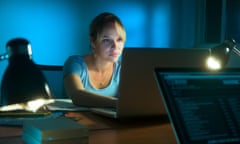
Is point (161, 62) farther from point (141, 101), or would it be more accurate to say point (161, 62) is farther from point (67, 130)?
point (67, 130)

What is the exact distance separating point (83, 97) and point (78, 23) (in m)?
1.50

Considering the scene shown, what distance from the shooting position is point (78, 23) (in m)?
3.08

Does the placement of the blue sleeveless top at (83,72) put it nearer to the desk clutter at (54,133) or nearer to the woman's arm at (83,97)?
the woman's arm at (83,97)

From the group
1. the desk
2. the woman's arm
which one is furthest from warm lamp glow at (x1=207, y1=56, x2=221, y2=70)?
the woman's arm

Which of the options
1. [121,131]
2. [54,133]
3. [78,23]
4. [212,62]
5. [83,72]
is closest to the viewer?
[54,133]

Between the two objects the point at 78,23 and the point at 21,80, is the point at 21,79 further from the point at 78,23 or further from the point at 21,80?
the point at 78,23

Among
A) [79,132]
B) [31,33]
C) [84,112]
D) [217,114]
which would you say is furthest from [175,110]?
[31,33]

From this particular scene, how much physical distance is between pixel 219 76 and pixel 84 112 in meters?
0.64

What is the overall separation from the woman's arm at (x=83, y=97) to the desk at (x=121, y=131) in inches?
6.1

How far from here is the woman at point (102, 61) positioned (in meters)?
2.02

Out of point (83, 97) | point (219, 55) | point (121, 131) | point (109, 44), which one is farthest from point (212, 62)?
point (109, 44)

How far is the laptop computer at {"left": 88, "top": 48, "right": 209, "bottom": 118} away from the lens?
125 centimetres

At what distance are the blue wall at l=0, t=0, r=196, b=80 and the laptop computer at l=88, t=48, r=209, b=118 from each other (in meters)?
1.80

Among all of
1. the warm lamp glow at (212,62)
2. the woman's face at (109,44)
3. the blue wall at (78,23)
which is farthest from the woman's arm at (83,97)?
the blue wall at (78,23)
